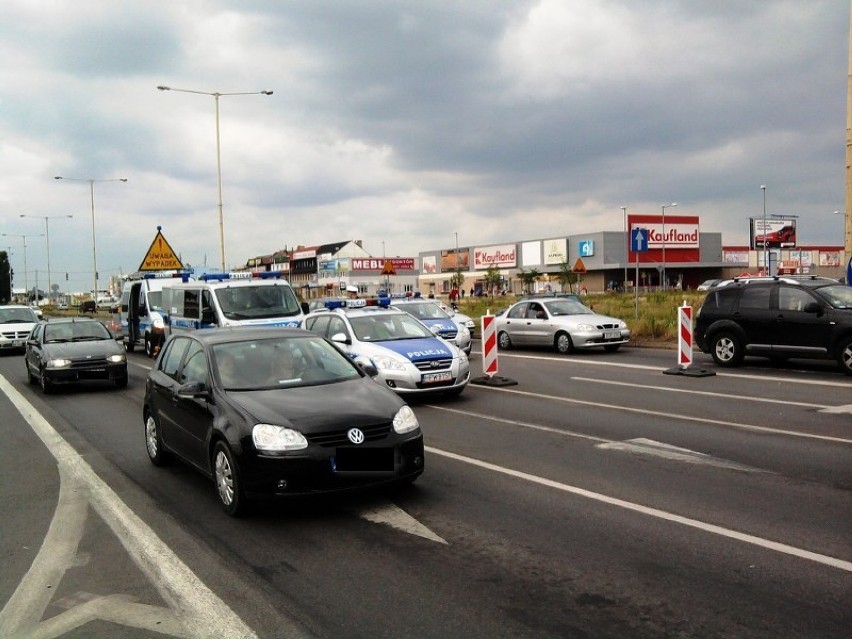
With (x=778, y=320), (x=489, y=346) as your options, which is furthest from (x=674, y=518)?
(x=778, y=320)

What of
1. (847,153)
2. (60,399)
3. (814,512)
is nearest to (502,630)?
(814,512)

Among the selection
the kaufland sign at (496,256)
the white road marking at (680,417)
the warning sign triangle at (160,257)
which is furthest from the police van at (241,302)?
the kaufland sign at (496,256)

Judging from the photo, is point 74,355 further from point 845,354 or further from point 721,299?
point 845,354

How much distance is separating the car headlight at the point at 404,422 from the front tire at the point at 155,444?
309 centimetres

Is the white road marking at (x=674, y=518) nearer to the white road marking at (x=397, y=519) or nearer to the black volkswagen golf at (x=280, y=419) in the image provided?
the black volkswagen golf at (x=280, y=419)

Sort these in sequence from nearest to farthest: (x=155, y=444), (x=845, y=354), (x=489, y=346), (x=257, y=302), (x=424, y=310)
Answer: (x=155, y=444) → (x=845, y=354) → (x=489, y=346) → (x=257, y=302) → (x=424, y=310)

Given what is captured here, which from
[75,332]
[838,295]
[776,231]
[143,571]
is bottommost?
[143,571]

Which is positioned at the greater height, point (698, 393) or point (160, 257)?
point (160, 257)

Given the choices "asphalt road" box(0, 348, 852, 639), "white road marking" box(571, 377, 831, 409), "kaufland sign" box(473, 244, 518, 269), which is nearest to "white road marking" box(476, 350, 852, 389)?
"white road marking" box(571, 377, 831, 409)

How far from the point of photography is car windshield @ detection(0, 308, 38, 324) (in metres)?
28.4

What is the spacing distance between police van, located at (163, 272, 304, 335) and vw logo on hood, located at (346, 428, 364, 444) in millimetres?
11501

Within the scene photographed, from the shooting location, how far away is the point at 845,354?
1434 centimetres

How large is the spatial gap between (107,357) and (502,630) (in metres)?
13.8

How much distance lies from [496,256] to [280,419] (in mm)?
88784
